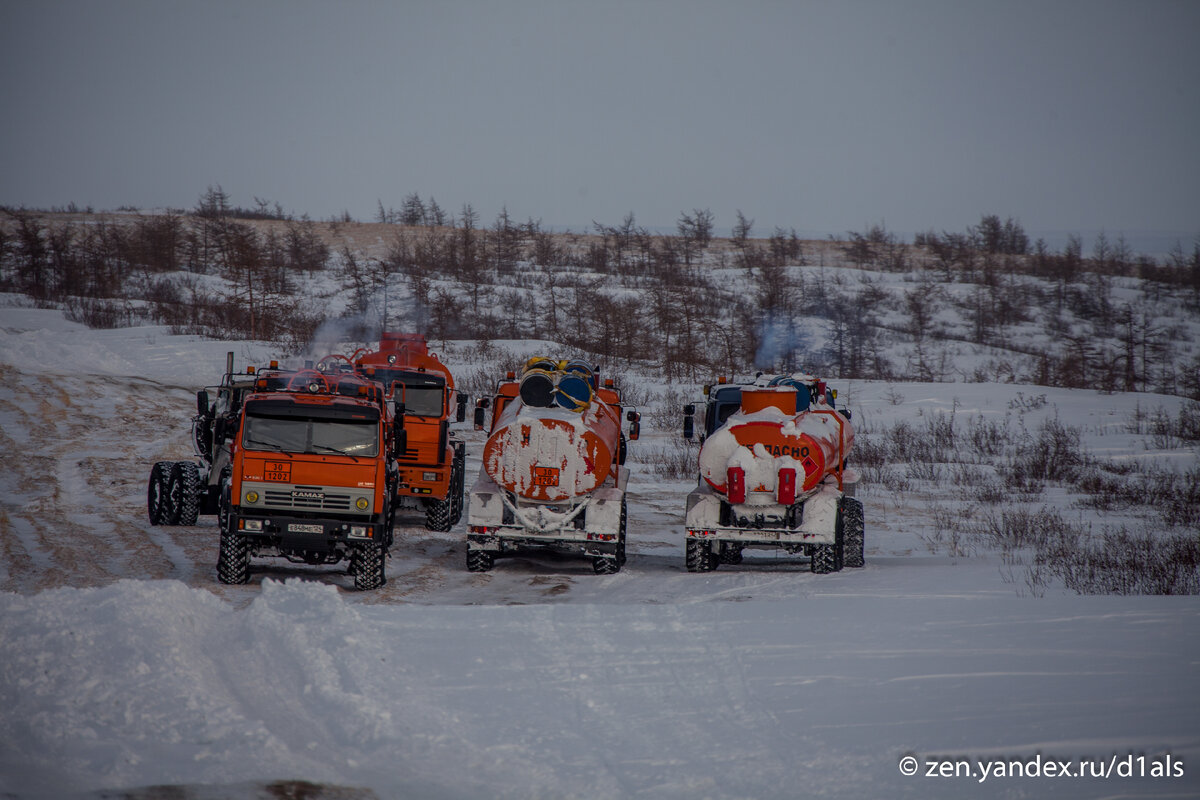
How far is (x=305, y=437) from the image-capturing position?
1230 cm

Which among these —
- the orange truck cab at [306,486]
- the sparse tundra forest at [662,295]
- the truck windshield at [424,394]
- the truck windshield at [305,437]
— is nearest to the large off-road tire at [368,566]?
the orange truck cab at [306,486]

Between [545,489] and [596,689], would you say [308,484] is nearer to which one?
[545,489]

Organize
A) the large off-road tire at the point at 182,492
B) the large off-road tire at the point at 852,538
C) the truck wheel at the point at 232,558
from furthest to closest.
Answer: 1. the large off-road tire at the point at 182,492
2. the large off-road tire at the point at 852,538
3. the truck wheel at the point at 232,558

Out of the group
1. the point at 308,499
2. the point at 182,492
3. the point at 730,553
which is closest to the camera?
the point at 308,499

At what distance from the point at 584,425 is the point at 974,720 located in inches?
325

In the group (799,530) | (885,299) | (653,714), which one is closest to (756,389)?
(799,530)

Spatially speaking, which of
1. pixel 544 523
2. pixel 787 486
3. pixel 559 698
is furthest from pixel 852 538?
pixel 559 698

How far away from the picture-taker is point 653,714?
6684 millimetres

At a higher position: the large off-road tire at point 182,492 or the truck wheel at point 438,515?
the large off-road tire at point 182,492

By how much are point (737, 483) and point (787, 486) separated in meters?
0.69

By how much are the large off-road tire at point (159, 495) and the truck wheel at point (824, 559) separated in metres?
10.6

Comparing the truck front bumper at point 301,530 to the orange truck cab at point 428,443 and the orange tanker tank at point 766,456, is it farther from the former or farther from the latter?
the orange tanker tank at point 766,456

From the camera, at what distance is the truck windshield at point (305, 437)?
40.0 ft

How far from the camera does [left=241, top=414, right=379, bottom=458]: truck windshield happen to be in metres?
12.2
